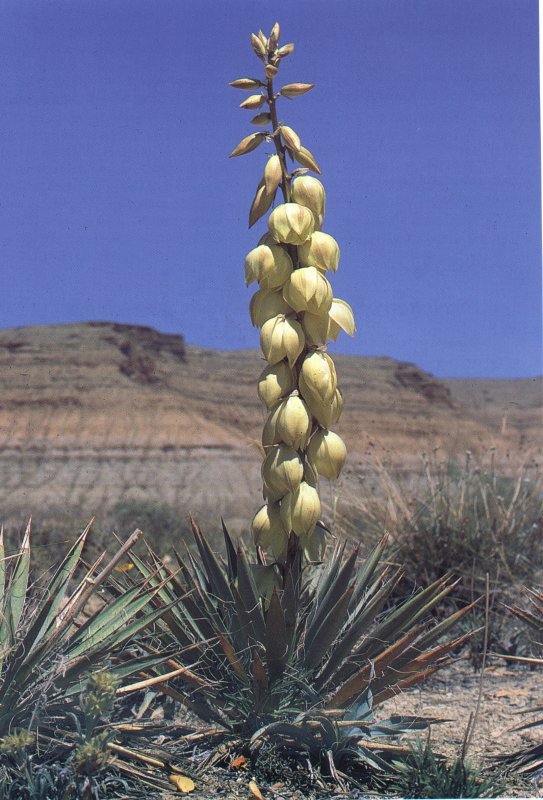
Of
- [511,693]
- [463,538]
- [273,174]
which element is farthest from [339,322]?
[463,538]

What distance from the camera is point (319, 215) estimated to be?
2.98 m

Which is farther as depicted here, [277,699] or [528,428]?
[528,428]

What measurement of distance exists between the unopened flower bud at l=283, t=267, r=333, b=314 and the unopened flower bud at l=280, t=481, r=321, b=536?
2.00 feet

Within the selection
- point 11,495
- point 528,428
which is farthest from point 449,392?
point 11,495

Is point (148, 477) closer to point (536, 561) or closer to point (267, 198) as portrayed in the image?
point (536, 561)

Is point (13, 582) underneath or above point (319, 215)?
underneath

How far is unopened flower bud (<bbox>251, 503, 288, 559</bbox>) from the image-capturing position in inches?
114

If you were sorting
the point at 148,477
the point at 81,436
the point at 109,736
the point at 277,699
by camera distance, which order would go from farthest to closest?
1. the point at 81,436
2. the point at 148,477
3. the point at 277,699
4. the point at 109,736

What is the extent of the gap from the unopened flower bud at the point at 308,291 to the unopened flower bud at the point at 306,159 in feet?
1.30

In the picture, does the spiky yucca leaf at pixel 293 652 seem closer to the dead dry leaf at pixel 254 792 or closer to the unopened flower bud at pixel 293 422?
the dead dry leaf at pixel 254 792

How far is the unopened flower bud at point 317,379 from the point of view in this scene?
283 centimetres

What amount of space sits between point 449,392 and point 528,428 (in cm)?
1940

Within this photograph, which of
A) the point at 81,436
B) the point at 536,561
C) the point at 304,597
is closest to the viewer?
the point at 304,597

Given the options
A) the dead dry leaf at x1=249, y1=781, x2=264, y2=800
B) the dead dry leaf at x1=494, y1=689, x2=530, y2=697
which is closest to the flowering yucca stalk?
the dead dry leaf at x1=249, y1=781, x2=264, y2=800
